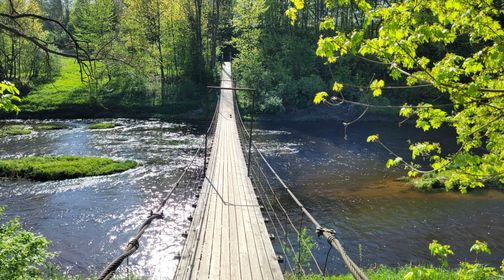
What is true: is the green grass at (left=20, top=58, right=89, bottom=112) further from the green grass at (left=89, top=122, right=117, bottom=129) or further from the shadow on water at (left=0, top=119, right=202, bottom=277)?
the shadow on water at (left=0, top=119, right=202, bottom=277)

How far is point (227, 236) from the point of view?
21.9ft

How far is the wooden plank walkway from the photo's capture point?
5488 mm

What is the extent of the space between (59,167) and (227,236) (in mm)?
13884

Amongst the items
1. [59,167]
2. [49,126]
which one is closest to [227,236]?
[59,167]

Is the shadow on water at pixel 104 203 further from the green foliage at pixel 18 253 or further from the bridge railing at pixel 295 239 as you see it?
the green foliage at pixel 18 253

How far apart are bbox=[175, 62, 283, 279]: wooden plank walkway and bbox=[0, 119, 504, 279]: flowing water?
103 inches

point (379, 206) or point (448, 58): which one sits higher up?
point (448, 58)

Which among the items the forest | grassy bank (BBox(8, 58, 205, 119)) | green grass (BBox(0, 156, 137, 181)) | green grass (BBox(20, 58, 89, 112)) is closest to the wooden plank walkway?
the forest

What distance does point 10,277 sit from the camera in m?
6.01

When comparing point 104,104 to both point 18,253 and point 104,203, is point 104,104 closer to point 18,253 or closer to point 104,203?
point 104,203

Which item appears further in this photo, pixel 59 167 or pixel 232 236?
pixel 59 167

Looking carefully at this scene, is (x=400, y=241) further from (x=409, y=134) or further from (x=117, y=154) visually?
(x=409, y=134)

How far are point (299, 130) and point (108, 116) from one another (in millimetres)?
17701

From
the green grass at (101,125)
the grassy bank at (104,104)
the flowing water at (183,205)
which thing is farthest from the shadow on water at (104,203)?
the grassy bank at (104,104)
